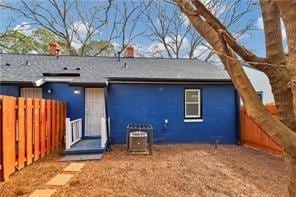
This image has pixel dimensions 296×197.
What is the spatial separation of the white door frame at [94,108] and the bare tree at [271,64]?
9.75 metres

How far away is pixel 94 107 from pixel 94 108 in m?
0.04

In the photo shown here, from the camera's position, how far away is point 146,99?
1143 centimetres

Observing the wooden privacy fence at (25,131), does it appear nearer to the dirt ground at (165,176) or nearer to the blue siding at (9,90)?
the dirt ground at (165,176)

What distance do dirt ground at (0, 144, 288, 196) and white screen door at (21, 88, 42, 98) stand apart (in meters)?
3.90

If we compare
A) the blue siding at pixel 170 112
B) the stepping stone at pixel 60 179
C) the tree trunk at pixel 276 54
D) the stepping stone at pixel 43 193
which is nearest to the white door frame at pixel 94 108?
the blue siding at pixel 170 112

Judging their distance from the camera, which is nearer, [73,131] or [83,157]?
[83,157]

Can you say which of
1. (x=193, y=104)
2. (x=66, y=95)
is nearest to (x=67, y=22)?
(x=66, y=95)

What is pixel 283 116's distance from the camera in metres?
1.70

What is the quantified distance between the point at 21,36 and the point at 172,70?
15.4 meters

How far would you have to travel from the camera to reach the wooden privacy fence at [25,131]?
5772 mm

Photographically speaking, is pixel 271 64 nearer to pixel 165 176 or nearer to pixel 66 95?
pixel 165 176

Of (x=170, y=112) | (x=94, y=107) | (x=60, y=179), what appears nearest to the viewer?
(x=60, y=179)

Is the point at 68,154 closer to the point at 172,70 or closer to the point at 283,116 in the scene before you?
the point at 172,70

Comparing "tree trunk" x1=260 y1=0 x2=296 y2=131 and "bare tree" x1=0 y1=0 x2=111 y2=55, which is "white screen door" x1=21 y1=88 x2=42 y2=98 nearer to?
"tree trunk" x1=260 y1=0 x2=296 y2=131
